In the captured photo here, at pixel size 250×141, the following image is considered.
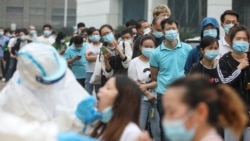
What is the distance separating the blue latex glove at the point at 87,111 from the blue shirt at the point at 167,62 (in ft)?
11.6

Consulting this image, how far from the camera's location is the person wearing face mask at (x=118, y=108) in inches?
148

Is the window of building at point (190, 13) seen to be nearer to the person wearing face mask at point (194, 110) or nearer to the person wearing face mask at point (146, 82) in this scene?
the person wearing face mask at point (146, 82)

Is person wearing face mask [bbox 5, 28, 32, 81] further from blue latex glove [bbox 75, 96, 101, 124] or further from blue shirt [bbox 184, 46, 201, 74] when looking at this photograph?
blue latex glove [bbox 75, 96, 101, 124]

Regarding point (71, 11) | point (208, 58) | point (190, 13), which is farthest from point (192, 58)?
point (71, 11)

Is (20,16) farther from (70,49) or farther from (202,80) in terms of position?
(202,80)

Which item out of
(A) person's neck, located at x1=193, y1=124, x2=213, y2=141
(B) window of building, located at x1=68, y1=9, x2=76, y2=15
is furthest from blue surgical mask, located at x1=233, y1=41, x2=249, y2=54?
(B) window of building, located at x1=68, y1=9, x2=76, y2=15

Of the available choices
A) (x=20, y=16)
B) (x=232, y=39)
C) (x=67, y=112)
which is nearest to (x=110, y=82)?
(x=67, y=112)

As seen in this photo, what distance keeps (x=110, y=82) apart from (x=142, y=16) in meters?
28.2

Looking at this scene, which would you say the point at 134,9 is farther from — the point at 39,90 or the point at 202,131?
the point at 202,131

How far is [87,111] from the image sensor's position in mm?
3734

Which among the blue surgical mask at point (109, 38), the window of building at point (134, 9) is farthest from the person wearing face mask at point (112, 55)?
the window of building at point (134, 9)

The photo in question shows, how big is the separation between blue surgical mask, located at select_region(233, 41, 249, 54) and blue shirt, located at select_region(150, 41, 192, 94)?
124 centimetres

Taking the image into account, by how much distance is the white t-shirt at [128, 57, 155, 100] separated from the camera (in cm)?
773

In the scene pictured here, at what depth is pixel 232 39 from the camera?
6215 mm
